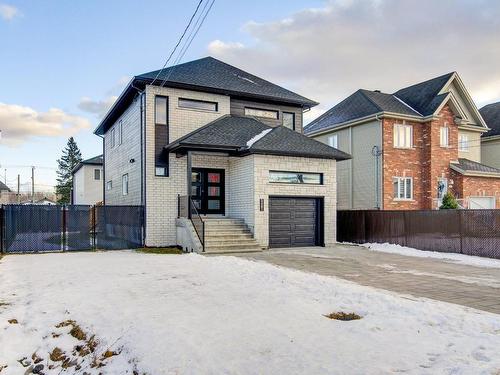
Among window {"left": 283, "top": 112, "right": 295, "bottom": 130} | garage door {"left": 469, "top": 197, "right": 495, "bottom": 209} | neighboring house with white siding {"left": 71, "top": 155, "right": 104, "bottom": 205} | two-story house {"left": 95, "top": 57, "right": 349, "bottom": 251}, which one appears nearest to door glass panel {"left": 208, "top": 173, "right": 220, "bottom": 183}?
two-story house {"left": 95, "top": 57, "right": 349, "bottom": 251}

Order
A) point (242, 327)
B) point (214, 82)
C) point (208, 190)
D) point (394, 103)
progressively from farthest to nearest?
Result: point (394, 103) < point (214, 82) < point (208, 190) < point (242, 327)

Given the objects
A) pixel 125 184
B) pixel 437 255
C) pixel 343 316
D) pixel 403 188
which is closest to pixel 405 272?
pixel 437 255

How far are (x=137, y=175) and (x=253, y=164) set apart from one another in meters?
5.44

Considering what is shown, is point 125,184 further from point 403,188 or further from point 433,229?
point 403,188

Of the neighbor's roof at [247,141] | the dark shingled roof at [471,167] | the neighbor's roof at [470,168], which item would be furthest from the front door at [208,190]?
the dark shingled roof at [471,167]

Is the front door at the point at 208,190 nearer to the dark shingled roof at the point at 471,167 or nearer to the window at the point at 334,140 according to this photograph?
the window at the point at 334,140

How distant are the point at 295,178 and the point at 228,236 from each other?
3710mm

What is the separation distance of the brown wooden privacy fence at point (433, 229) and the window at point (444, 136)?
869 centimetres

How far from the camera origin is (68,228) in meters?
14.6

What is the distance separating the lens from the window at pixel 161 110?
1582 cm

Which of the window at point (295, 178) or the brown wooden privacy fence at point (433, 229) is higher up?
the window at point (295, 178)

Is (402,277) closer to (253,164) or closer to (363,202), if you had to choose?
(253,164)

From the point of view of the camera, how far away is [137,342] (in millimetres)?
4691

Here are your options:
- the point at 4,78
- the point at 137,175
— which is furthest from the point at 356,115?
the point at 4,78
